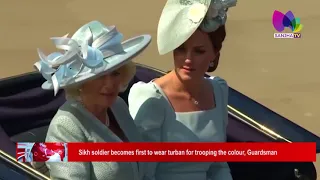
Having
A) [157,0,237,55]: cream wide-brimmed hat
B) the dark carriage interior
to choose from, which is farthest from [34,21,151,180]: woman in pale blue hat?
the dark carriage interior

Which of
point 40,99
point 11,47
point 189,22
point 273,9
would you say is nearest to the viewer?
point 189,22

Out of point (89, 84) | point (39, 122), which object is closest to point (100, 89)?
point (89, 84)

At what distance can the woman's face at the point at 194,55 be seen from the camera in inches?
86.7

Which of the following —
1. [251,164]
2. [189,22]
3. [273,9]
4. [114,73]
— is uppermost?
[273,9]

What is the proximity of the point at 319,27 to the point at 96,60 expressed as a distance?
4583mm

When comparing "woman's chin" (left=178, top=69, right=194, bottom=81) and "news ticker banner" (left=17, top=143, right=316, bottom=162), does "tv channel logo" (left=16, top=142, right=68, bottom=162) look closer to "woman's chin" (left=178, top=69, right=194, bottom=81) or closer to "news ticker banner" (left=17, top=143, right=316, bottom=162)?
"news ticker banner" (left=17, top=143, right=316, bottom=162)

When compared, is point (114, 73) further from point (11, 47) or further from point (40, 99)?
point (11, 47)

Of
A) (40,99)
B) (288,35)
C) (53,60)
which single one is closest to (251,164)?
(40,99)

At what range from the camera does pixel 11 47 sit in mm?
5906

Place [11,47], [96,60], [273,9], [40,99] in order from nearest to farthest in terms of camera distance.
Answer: [96,60] → [40,99] → [11,47] → [273,9]

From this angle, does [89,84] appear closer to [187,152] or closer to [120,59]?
[120,59]

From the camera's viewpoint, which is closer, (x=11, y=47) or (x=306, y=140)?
(x=306, y=140)

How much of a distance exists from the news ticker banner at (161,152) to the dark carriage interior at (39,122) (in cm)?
30

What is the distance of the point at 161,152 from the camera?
2221mm
